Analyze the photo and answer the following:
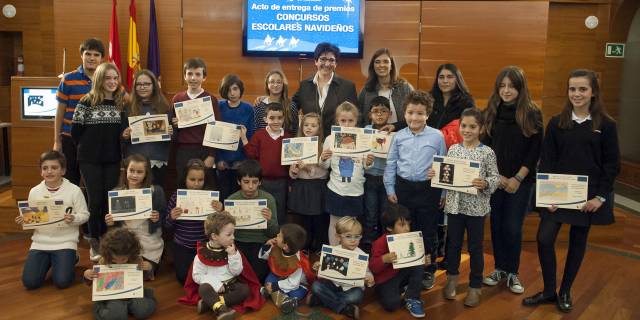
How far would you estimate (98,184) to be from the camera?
4535 mm

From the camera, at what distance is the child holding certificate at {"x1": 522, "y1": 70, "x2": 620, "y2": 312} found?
364 centimetres

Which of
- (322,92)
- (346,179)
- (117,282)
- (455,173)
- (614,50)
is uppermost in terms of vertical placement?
(614,50)

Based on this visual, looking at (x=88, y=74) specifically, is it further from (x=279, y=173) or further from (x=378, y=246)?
(x=378, y=246)

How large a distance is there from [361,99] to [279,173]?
98 centimetres

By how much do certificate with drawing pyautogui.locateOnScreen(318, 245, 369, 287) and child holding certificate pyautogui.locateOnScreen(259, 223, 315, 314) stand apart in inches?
9.3

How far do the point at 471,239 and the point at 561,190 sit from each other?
710 mm

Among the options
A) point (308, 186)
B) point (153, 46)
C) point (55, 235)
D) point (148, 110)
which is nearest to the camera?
point (55, 235)

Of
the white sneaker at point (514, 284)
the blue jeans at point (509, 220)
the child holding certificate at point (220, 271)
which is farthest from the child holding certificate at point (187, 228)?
the white sneaker at point (514, 284)

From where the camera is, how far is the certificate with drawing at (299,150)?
4.27 m

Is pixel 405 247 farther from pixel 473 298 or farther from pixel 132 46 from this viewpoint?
pixel 132 46

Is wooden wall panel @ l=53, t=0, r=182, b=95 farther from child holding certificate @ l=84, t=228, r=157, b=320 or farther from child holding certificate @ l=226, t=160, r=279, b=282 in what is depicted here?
child holding certificate @ l=84, t=228, r=157, b=320

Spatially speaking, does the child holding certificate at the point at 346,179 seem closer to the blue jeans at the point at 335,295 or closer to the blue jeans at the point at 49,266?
the blue jeans at the point at 335,295

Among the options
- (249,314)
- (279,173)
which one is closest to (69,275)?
(249,314)

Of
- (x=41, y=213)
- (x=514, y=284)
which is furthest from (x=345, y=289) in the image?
(x=41, y=213)
